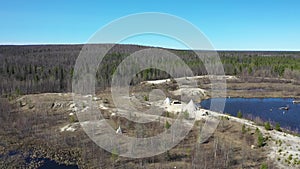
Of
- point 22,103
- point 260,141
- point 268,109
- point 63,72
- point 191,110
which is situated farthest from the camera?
point 63,72

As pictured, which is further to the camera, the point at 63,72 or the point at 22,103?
the point at 63,72

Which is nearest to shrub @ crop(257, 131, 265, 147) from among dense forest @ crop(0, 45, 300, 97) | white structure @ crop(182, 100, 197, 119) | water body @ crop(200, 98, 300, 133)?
water body @ crop(200, 98, 300, 133)

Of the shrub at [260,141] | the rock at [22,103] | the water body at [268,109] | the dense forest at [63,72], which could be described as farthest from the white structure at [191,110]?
the dense forest at [63,72]

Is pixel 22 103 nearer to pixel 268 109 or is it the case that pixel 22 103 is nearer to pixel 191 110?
pixel 191 110

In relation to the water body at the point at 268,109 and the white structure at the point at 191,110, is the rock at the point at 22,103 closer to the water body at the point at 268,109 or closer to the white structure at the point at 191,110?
the white structure at the point at 191,110

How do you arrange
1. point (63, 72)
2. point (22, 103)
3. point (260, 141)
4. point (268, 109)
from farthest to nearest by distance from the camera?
1. point (63, 72)
2. point (268, 109)
3. point (22, 103)
4. point (260, 141)

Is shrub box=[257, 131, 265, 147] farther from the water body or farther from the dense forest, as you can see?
the dense forest

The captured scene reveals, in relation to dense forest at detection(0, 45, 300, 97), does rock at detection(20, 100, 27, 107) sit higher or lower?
lower

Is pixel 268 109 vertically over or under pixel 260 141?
over

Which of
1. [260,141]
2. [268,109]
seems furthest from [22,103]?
[268,109]
